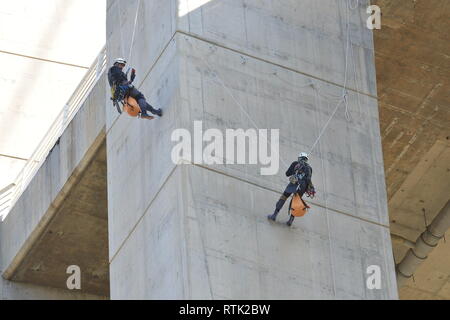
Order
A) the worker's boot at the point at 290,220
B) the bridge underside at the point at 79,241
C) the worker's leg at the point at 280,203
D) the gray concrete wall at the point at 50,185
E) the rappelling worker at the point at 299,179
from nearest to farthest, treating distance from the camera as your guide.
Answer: the rappelling worker at the point at 299,179, the worker's leg at the point at 280,203, the worker's boot at the point at 290,220, the gray concrete wall at the point at 50,185, the bridge underside at the point at 79,241

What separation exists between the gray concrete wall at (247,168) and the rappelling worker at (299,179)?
0.59 m

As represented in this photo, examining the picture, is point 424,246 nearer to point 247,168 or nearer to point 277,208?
point 247,168

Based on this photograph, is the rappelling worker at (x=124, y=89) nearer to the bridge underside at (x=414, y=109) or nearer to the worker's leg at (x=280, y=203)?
the worker's leg at (x=280, y=203)

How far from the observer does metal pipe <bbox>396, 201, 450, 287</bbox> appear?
3319cm

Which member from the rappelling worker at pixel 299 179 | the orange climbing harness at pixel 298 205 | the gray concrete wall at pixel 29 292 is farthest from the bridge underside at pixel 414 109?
the gray concrete wall at pixel 29 292

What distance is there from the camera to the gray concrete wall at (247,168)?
21000mm

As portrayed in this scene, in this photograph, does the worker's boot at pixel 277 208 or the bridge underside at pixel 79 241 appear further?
the bridge underside at pixel 79 241

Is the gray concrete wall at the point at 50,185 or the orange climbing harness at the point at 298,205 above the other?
the gray concrete wall at the point at 50,185

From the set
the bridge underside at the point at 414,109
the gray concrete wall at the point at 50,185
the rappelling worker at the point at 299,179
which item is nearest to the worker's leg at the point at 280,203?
the rappelling worker at the point at 299,179

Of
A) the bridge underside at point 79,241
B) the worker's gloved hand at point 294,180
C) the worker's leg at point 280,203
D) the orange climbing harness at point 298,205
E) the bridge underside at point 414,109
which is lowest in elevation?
the orange climbing harness at point 298,205

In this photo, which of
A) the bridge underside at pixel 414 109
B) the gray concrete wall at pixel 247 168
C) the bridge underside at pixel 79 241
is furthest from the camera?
the bridge underside at pixel 79 241

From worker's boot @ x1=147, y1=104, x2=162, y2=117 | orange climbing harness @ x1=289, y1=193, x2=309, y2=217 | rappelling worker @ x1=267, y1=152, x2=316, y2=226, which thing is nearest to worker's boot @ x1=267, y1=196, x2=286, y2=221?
rappelling worker @ x1=267, y1=152, x2=316, y2=226

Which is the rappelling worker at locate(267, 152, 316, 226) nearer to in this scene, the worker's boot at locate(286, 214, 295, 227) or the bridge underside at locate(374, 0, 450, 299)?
the worker's boot at locate(286, 214, 295, 227)
